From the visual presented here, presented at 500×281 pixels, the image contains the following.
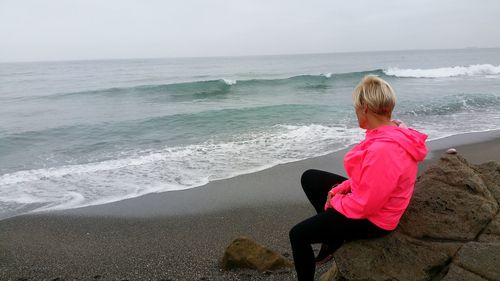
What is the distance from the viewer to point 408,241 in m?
2.87

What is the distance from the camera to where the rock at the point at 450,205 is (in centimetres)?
294

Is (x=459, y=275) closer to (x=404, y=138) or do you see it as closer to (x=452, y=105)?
(x=404, y=138)

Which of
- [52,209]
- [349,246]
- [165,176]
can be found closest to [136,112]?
[165,176]

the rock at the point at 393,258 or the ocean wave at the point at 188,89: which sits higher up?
the ocean wave at the point at 188,89

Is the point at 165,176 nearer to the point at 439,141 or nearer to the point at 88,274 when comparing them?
the point at 88,274

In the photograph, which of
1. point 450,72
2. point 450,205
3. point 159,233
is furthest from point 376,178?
point 450,72

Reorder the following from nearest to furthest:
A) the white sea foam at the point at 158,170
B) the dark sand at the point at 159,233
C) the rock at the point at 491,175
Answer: the rock at the point at 491,175 → the dark sand at the point at 159,233 → the white sea foam at the point at 158,170

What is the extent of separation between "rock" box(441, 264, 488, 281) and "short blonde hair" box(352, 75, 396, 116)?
45.4 inches

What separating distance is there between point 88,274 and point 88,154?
22.1 ft

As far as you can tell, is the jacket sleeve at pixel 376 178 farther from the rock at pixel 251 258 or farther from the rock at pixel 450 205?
the rock at pixel 251 258

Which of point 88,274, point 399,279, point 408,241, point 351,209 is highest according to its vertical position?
point 351,209

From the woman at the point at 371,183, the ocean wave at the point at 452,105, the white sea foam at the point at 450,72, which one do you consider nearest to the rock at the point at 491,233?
the woman at the point at 371,183

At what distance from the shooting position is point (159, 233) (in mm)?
5070

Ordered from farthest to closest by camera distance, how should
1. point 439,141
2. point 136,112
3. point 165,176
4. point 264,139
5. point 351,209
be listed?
point 136,112 → point 264,139 → point 439,141 → point 165,176 → point 351,209
